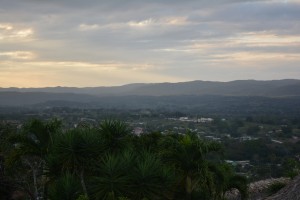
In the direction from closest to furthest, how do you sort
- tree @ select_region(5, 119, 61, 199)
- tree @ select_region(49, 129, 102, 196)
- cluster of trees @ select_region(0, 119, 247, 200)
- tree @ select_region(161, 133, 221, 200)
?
cluster of trees @ select_region(0, 119, 247, 200) → tree @ select_region(49, 129, 102, 196) → tree @ select_region(161, 133, 221, 200) → tree @ select_region(5, 119, 61, 199)

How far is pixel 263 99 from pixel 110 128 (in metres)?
170

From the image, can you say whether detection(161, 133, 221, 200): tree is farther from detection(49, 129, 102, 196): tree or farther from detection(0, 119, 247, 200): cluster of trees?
detection(49, 129, 102, 196): tree

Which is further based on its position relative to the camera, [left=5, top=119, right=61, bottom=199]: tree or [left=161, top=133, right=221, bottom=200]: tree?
[left=5, top=119, right=61, bottom=199]: tree

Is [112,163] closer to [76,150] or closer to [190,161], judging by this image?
[76,150]

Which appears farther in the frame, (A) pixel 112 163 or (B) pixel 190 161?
(B) pixel 190 161

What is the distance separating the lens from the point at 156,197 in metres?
9.97

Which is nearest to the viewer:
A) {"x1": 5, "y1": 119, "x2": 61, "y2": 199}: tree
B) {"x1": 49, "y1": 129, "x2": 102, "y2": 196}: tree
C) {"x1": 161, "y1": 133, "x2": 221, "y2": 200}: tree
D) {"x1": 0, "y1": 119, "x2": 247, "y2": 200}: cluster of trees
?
{"x1": 0, "y1": 119, "x2": 247, "y2": 200}: cluster of trees

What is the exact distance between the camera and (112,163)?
9.86 meters

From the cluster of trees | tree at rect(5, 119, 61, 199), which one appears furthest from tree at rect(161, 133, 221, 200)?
tree at rect(5, 119, 61, 199)

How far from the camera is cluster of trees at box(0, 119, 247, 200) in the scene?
9852 mm

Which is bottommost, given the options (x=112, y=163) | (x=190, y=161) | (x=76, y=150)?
(x=190, y=161)

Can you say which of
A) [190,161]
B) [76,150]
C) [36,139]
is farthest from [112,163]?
[36,139]

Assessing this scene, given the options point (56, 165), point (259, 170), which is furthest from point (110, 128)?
point (259, 170)

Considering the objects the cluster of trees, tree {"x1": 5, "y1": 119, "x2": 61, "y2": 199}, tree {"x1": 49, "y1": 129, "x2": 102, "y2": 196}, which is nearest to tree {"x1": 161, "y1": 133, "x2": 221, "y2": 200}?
the cluster of trees
